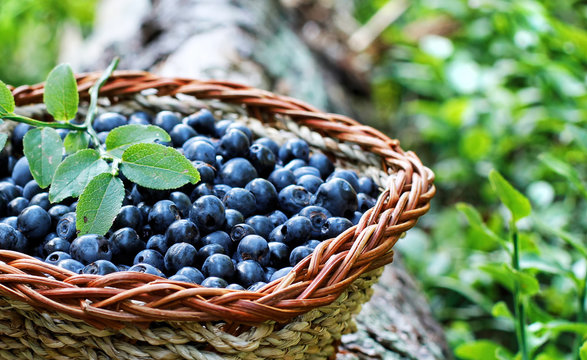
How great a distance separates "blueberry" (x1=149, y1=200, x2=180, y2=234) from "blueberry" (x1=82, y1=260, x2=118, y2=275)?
0.41 ft

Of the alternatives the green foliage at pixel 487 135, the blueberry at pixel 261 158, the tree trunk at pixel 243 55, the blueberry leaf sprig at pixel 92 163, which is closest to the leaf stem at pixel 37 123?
the blueberry leaf sprig at pixel 92 163

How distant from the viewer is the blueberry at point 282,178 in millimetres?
1023

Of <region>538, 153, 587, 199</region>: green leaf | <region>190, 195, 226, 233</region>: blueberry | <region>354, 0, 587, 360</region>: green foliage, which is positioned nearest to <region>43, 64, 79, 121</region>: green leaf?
<region>190, 195, 226, 233</region>: blueberry

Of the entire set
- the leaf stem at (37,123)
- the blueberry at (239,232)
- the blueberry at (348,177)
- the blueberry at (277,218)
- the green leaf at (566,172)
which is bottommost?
the green leaf at (566,172)

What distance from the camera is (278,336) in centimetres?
76

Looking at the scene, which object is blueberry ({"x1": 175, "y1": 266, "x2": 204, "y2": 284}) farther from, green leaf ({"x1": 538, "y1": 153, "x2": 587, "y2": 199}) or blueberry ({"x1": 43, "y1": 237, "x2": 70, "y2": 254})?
green leaf ({"x1": 538, "y1": 153, "x2": 587, "y2": 199})

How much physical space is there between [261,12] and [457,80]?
3.49 feet

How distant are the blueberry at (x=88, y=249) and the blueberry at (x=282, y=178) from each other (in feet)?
1.13

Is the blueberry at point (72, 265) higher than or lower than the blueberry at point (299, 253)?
higher

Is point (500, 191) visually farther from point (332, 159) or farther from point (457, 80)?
point (457, 80)

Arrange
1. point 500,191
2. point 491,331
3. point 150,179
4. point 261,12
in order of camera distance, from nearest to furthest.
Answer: point 150,179 < point 500,191 < point 491,331 < point 261,12

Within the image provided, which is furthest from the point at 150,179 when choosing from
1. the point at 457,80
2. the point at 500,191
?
the point at 457,80

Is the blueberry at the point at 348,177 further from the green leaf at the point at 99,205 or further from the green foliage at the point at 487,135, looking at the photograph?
the green foliage at the point at 487,135

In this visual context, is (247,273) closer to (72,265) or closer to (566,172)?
(72,265)
